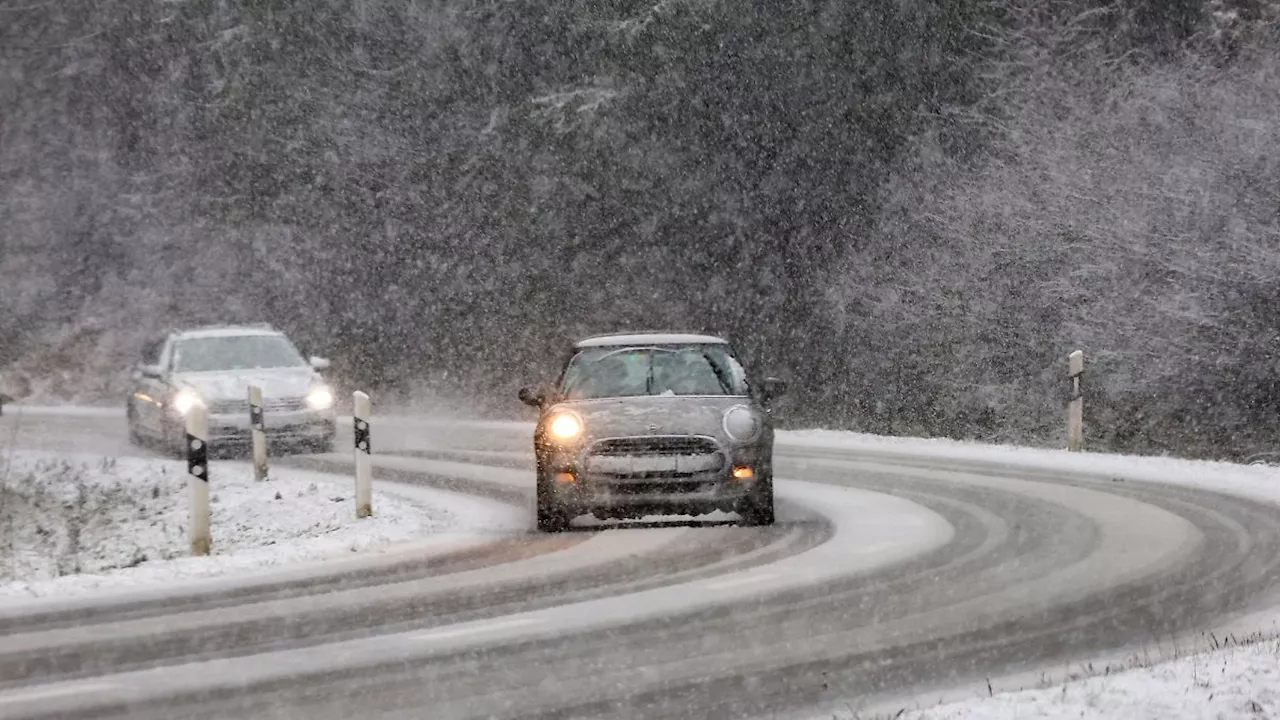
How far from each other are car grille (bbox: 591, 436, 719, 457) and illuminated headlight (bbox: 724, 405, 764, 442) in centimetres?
25

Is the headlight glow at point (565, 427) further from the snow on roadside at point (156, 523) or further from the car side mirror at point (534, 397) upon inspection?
the snow on roadside at point (156, 523)

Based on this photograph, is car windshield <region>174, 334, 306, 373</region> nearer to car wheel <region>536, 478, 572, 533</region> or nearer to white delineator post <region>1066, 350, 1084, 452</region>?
white delineator post <region>1066, 350, 1084, 452</region>

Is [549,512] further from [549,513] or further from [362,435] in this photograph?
[362,435]

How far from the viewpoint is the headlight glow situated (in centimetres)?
1327

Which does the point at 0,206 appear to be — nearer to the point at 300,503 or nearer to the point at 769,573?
the point at 300,503

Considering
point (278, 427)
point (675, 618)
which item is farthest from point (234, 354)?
point (675, 618)

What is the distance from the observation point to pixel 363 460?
583 inches

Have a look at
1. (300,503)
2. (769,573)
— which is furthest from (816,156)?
(769,573)

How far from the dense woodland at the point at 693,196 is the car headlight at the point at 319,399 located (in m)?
8.99

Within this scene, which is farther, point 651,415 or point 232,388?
point 232,388

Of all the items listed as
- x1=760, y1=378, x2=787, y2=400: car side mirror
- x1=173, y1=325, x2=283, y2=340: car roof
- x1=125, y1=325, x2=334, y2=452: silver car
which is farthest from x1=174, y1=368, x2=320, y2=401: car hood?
x1=760, y1=378, x2=787, y2=400: car side mirror

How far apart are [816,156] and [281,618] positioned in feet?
70.5

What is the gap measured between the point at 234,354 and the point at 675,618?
49.8ft

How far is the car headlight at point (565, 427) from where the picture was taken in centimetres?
1327
